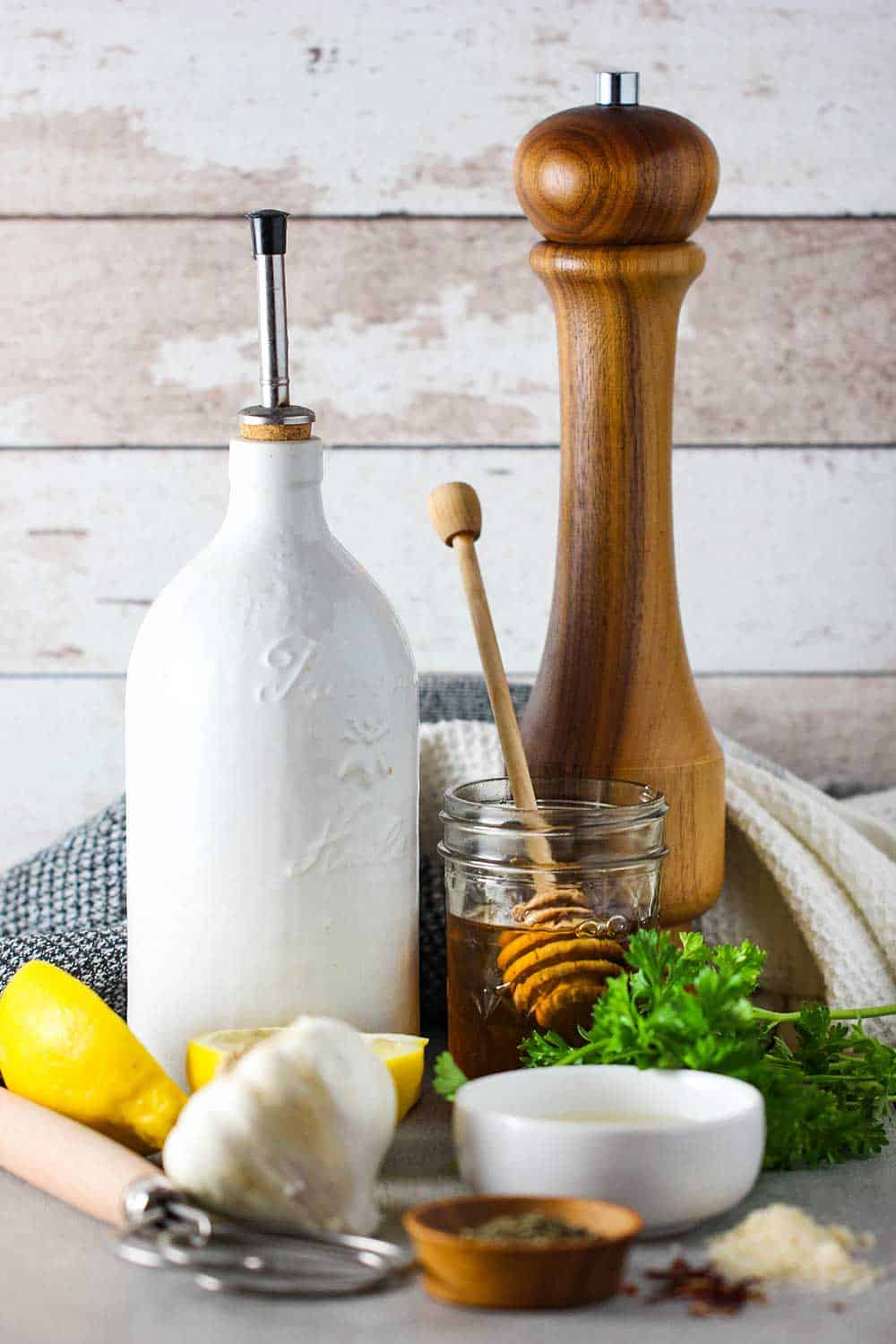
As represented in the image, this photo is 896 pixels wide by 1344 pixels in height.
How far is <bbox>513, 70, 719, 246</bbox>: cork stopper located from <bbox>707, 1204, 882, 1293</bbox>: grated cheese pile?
381 mm

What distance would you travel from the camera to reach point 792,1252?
47cm

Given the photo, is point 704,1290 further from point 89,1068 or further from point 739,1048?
point 89,1068

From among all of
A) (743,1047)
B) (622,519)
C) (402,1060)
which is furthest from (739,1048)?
(622,519)

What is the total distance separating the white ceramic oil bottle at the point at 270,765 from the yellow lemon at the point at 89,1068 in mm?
47

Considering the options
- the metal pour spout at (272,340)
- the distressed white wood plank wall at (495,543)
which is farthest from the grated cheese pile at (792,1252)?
the distressed white wood plank wall at (495,543)

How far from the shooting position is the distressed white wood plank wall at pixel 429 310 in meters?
Answer: 1.17

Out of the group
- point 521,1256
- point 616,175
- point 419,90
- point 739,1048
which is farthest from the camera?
point 419,90

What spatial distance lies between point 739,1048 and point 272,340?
307 mm

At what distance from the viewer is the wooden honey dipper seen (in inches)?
23.0

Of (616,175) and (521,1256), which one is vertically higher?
(616,175)

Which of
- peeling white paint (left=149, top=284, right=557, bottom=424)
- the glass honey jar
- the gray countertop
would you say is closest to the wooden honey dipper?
the glass honey jar

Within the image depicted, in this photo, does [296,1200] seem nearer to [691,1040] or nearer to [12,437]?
[691,1040]

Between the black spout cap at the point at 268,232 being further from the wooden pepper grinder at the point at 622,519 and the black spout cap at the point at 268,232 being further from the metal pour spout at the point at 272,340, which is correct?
the wooden pepper grinder at the point at 622,519

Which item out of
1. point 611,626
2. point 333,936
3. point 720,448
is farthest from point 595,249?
point 720,448
